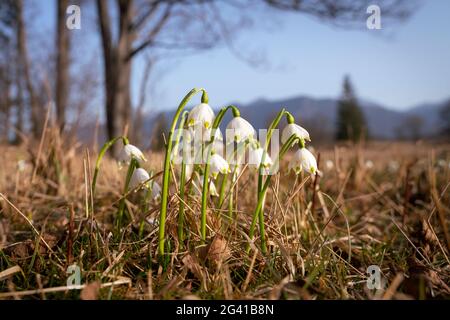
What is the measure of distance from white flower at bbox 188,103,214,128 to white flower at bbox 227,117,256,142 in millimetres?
63

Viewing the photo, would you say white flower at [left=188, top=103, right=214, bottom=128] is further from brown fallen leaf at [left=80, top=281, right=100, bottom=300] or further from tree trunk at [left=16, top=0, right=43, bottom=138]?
tree trunk at [left=16, top=0, right=43, bottom=138]

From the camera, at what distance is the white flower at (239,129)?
1.06 meters

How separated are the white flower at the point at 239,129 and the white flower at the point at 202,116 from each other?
0.06m

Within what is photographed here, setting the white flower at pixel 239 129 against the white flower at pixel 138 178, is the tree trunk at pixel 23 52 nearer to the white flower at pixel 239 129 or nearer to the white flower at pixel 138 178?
the white flower at pixel 138 178

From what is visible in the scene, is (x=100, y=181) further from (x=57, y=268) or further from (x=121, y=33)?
(x=121, y=33)

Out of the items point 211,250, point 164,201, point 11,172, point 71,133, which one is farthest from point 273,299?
point 11,172

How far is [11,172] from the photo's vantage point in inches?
113

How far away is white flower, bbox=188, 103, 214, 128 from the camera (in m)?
1.04

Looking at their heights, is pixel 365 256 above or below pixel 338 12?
below

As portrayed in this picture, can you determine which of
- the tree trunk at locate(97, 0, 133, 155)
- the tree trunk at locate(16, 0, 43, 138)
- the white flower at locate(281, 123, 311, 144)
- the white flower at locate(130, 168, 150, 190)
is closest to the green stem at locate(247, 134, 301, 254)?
the white flower at locate(281, 123, 311, 144)

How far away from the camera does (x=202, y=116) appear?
104 centimetres

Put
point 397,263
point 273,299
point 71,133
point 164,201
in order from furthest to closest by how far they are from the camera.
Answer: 1. point 71,133
2. point 397,263
3. point 164,201
4. point 273,299
